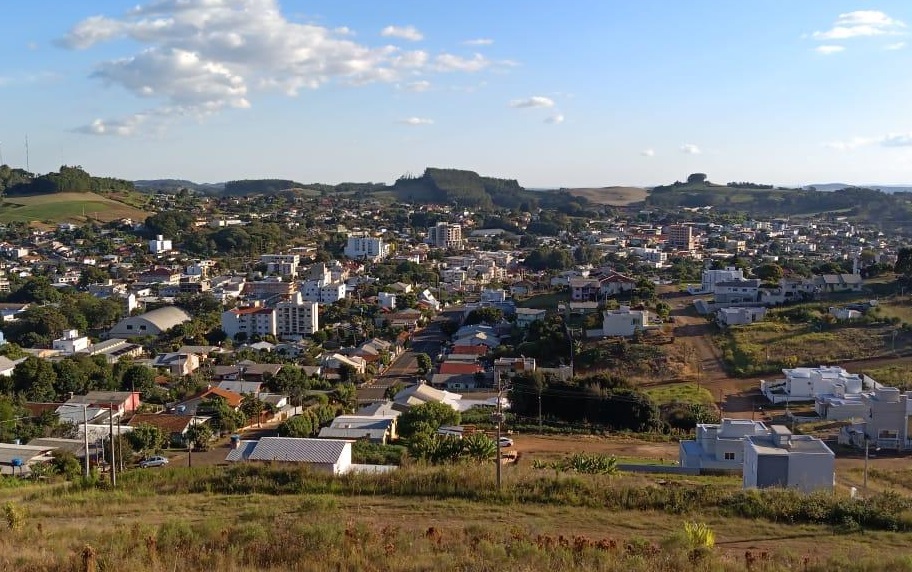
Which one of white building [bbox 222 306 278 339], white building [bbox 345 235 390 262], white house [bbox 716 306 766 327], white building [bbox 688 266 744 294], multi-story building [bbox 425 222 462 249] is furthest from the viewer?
multi-story building [bbox 425 222 462 249]

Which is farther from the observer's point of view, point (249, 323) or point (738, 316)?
point (249, 323)

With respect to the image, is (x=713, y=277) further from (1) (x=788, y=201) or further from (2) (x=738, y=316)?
(1) (x=788, y=201)

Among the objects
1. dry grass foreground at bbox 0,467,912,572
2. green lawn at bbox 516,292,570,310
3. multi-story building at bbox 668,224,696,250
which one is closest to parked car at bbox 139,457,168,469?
dry grass foreground at bbox 0,467,912,572

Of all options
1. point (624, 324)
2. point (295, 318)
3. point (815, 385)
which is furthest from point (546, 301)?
point (815, 385)

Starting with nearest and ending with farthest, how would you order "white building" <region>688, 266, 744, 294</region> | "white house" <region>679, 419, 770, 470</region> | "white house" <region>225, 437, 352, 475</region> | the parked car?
"white house" <region>225, 437, 352, 475</region> < "white house" <region>679, 419, 770, 470</region> < the parked car < "white building" <region>688, 266, 744, 294</region>

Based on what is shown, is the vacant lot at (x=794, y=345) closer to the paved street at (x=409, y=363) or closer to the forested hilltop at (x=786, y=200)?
the paved street at (x=409, y=363)

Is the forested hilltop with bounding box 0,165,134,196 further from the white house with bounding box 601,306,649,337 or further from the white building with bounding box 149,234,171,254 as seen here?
the white house with bounding box 601,306,649,337

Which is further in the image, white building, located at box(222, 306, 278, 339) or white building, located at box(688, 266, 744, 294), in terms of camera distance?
white building, located at box(688, 266, 744, 294)
